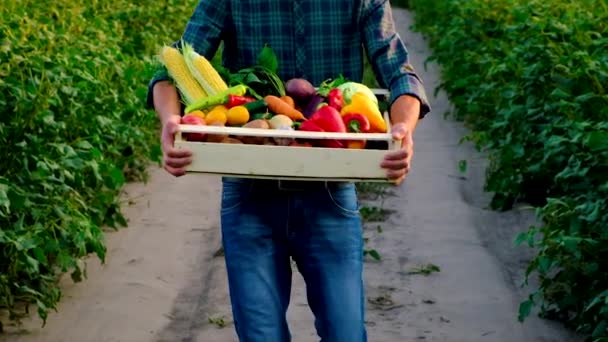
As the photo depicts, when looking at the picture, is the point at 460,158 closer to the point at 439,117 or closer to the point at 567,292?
the point at 439,117

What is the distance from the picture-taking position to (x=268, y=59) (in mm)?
3510

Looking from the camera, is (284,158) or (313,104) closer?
(284,158)

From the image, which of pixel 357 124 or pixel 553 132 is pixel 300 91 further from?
pixel 553 132

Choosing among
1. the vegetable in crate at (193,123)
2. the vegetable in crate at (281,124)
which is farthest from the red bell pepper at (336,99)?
the vegetable in crate at (193,123)

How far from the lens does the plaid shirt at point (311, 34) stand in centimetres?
356

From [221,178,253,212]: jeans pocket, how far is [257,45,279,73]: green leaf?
0.31m

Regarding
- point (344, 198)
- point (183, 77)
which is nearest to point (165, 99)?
point (183, 77)

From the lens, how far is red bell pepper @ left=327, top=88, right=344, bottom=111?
3350mm

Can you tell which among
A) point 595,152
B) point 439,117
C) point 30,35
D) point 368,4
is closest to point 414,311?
point 595,152

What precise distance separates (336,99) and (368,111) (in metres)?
0.09

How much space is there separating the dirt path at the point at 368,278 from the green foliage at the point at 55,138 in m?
0.19

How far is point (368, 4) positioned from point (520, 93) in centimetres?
413

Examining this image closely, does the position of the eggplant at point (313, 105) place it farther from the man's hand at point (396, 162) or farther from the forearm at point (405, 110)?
the man's hand at point (396, 162)

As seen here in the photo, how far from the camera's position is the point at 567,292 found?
18.7 ft
